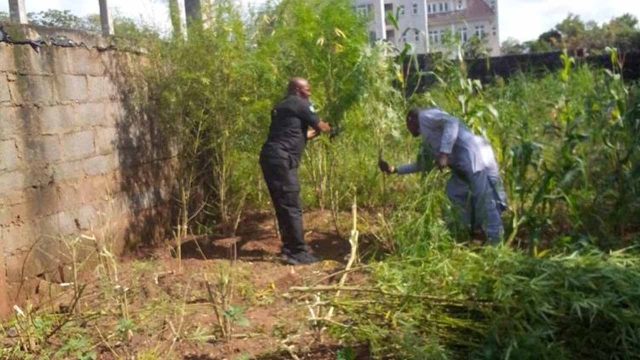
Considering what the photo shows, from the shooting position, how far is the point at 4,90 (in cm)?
515

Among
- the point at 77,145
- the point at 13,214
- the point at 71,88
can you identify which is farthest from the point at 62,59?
the point at 13,214

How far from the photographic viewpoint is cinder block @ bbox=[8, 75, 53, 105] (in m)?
5.27

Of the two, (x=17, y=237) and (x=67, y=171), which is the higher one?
(x=67, y=171)

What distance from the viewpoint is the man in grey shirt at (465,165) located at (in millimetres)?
5993

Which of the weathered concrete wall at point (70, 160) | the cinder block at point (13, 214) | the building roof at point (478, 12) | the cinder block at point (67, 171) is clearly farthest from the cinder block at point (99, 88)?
the building roof at point (478, 12)

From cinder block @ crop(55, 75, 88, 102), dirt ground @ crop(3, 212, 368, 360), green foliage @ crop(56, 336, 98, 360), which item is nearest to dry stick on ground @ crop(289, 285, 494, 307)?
Answer: dirt ground @ crop(3, 212, 368, 360)

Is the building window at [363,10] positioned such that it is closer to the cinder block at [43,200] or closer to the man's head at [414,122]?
the man's head at [414,122]

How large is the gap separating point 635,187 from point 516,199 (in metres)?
0.91

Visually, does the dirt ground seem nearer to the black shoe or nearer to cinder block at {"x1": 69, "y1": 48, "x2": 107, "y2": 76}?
the black shoe

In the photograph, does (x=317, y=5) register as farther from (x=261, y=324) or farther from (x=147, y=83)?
(x=261, y=324)

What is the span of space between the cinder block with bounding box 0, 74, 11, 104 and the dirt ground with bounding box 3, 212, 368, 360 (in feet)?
4.33

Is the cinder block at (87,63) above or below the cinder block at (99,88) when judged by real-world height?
above

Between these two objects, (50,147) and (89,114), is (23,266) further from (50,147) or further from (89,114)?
(89,114)

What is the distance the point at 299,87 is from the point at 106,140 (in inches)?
67.4
